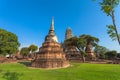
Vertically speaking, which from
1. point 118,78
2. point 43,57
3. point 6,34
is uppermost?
point 6,34

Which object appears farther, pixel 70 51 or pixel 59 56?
pixel 70 51

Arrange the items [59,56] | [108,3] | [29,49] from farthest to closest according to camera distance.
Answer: [29,49], [59,56], [108,3]

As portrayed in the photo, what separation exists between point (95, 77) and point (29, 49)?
75205 mm

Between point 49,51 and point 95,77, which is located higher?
point 49,51

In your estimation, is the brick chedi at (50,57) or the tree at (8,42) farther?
the tree at (8,42)

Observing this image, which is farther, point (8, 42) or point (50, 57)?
point (8, 42)

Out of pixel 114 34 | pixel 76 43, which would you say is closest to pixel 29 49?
pixel 76 43

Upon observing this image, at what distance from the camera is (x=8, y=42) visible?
46.4 meters

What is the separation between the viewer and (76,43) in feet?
196

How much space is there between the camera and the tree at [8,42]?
44.4 metres

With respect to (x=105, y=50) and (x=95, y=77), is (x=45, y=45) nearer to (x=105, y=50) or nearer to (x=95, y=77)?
(x=95, y=77)

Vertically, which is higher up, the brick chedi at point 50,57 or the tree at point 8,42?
the tree at point 8,42

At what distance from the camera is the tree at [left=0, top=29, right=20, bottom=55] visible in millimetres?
44438

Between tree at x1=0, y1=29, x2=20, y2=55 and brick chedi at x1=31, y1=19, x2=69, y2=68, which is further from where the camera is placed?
tree at x1=0, y1=29, x2=20, y2=55
